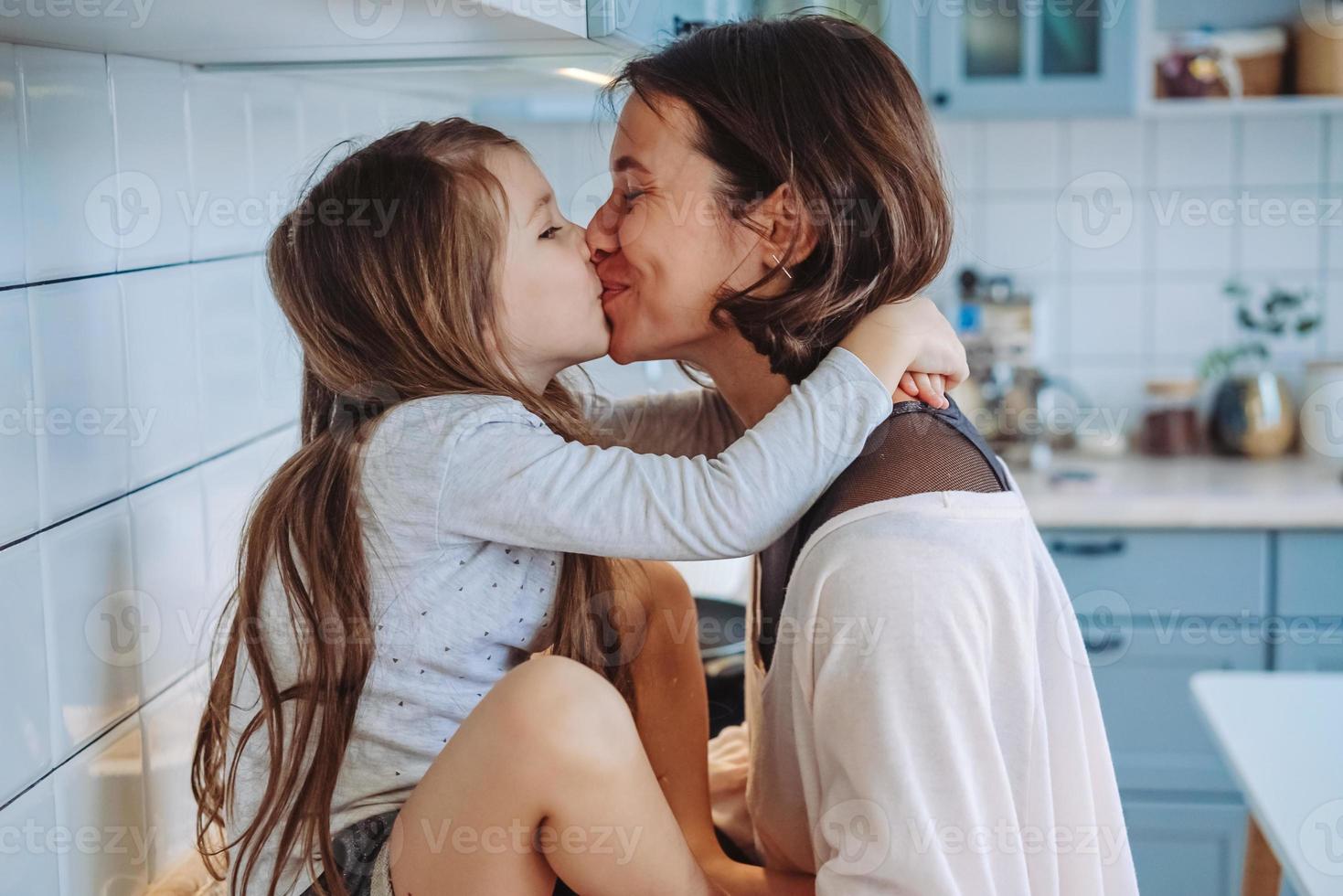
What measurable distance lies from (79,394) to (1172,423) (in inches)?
89.1

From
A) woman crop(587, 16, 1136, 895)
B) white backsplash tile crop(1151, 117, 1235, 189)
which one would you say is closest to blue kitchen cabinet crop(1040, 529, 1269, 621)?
white backsplash tile crop(1151, 117, 1235, 189)

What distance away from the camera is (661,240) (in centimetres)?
111

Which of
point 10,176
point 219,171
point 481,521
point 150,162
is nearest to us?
point 10,176

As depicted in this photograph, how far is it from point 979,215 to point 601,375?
939 millimetres

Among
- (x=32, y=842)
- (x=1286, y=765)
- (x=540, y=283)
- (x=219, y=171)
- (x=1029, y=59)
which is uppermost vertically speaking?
(x=1029, y=59)

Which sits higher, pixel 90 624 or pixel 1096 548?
pixel 90 624

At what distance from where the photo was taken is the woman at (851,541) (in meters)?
0.91

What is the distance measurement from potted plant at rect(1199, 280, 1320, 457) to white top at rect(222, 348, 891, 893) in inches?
75.4

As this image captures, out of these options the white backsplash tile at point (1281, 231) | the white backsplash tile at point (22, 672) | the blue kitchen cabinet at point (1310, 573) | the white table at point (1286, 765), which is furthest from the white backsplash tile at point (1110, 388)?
the white backsplash tile at point (22, 672)

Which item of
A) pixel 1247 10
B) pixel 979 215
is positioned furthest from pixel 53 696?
pixel 1247 10

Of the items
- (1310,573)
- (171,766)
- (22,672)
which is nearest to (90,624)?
(22,672)

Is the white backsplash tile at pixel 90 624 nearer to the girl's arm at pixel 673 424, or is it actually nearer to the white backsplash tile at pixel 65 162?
the white backsplash tile at pixel 65 162

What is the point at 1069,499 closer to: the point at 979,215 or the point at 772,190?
the point at 979,215

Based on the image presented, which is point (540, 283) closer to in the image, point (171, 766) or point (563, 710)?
point (563, 710)
